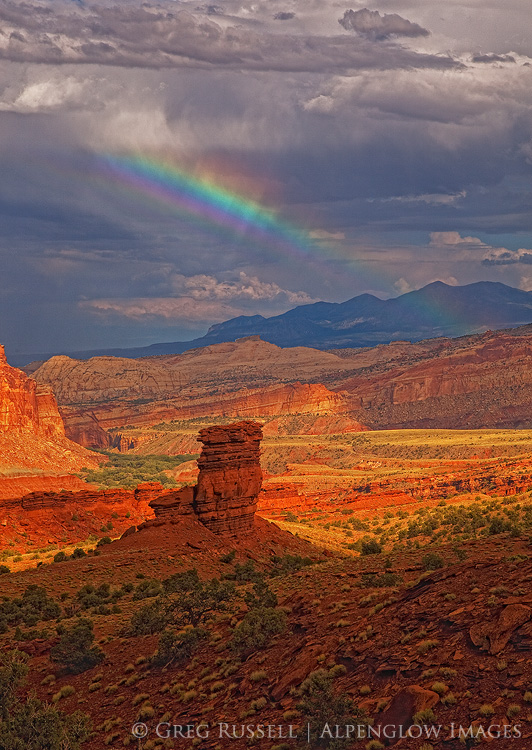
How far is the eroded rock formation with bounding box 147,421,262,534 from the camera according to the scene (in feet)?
181

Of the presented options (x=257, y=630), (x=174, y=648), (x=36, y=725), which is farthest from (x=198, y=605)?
(x=36, y=725)

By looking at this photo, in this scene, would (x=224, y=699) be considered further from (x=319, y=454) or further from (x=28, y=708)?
(x=319, y=454)

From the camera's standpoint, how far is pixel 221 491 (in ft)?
182

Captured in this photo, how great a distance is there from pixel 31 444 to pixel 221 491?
81261 millimetres

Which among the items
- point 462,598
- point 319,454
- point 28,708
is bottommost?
point 28,708

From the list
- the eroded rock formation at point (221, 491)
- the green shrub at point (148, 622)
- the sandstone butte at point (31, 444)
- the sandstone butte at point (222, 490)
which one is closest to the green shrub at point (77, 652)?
the green shrub at point (148, 622)

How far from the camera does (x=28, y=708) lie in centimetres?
2509

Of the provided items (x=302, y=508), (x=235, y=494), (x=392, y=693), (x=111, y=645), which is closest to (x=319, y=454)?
(x=302, y=508)

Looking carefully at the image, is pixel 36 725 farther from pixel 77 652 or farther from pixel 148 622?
pixel 148 622

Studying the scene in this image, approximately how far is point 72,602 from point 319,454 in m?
115

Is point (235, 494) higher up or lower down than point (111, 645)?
higher up

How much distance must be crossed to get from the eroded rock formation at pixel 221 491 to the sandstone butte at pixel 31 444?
163 feet

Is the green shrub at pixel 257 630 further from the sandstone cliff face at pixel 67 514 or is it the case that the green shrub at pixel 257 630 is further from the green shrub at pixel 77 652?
the sandstone cliff face at pixel 67 514

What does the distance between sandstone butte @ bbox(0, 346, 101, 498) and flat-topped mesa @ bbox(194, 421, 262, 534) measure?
50.2 meters
